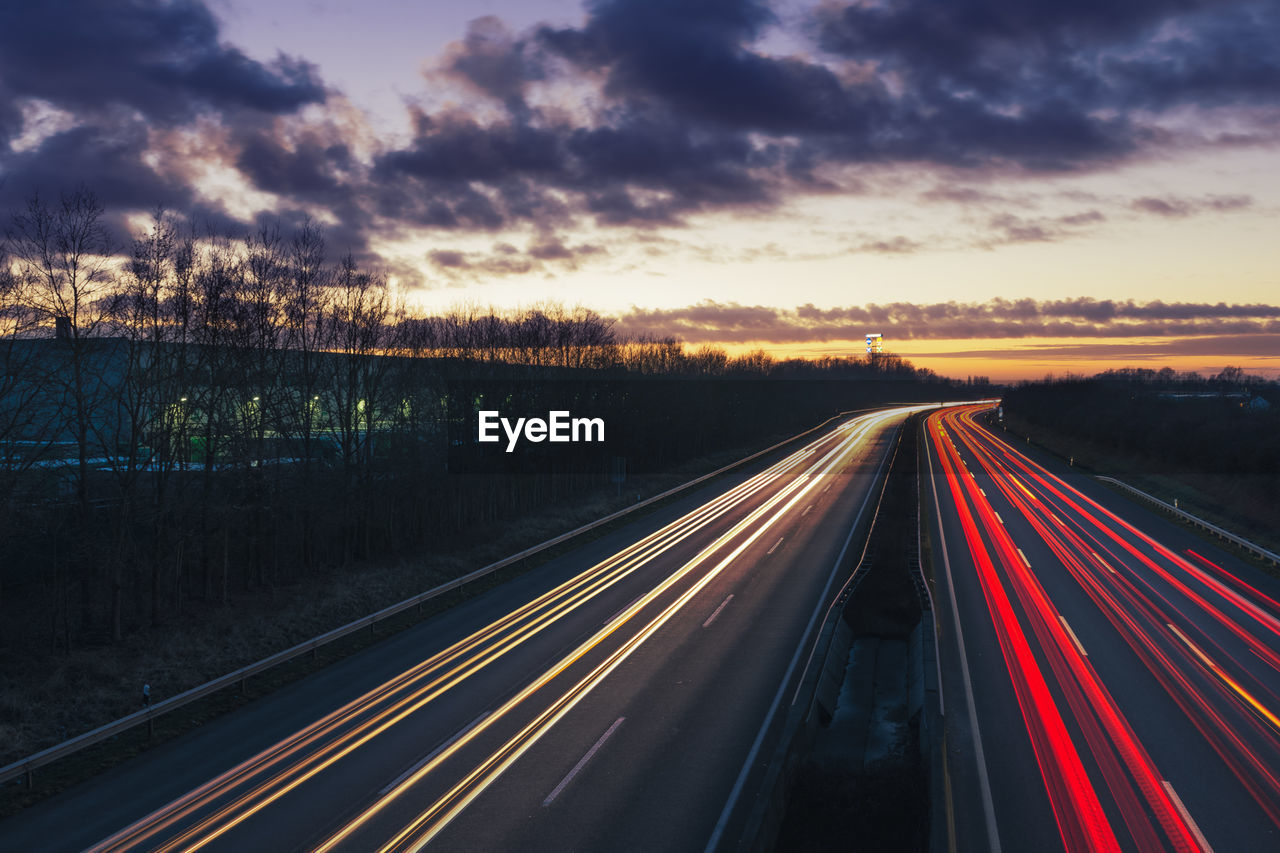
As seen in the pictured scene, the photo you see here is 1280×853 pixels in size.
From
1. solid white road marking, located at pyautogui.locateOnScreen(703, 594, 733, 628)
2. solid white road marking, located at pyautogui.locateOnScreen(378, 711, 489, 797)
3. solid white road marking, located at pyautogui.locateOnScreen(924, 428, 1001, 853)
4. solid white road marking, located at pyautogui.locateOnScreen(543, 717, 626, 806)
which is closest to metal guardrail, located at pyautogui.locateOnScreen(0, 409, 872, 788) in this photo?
solid white road marking, located at pyautogui.locateOnScreen(378, 711, 489, 797)

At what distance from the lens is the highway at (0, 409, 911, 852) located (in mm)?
11734

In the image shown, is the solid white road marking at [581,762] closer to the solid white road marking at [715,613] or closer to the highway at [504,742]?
the highway at [504,742]

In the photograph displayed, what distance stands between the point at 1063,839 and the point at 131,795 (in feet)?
52.5

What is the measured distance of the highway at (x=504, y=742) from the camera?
11.7 meters

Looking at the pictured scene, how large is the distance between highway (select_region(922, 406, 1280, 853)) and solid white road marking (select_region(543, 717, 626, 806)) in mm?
6633

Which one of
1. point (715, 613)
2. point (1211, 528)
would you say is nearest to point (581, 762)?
point (715, 613)

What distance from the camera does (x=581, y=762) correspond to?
13.9 m

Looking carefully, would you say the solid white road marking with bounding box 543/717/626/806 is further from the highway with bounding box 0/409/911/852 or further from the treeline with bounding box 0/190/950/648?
the treeline with bounding box 0/190/950/648

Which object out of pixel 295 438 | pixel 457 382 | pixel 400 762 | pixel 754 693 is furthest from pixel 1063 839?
pixel 457 382

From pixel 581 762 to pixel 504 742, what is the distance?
1.85 meters

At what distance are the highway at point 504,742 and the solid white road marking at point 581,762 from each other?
4cm

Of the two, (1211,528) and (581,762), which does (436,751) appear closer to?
(581,762)

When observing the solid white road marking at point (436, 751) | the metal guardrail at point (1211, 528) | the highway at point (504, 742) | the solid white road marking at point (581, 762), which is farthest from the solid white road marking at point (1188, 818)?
the metal guardrail at point (1211, 528)

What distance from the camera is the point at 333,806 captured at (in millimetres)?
12391
